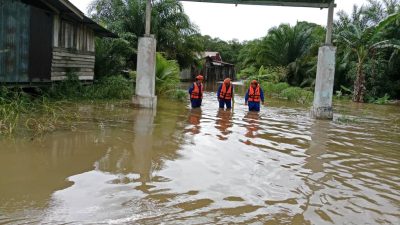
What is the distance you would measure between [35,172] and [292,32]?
28.4 meters

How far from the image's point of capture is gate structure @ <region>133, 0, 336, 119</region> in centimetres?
1277

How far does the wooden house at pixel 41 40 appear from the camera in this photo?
36.6 ft

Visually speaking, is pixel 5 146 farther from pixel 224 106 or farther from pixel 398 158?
pixel 224 106

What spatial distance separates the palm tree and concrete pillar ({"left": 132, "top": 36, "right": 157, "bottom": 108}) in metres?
11.8

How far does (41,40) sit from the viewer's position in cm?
1267

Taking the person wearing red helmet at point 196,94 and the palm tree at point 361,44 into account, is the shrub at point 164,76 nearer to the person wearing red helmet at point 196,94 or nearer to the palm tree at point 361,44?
the person wearing red helmet at point 196,94

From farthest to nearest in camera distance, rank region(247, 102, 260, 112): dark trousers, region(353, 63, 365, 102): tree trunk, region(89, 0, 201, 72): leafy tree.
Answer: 1. region(89, 0, 201, 72): leafy tree
2. region(353, 63, 365, 102): tree trunk
3. region(247, 102, 260, 112): dark trousers

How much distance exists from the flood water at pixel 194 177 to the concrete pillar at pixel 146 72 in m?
3.36

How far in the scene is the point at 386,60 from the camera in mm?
23250

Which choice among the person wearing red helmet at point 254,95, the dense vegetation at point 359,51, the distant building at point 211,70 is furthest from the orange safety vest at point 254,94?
the distant building at point 211,70

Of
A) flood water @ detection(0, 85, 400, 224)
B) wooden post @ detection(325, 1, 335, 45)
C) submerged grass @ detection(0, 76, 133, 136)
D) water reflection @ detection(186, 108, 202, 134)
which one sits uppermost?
wooden post @ detection(325, 1, 335, 45)

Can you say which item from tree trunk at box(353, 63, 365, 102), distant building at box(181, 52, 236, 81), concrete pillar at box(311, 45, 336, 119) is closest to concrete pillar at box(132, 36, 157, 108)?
concrete pillar at box(311, 45, 336, 119)

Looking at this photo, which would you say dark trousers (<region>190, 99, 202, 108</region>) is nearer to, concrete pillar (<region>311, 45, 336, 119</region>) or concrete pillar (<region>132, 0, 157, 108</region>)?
concrete pillar (<region>132, 0, 157, 108</region>)

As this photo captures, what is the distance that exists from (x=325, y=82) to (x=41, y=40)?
857 cm
